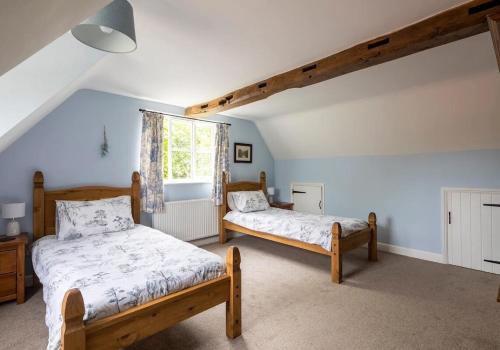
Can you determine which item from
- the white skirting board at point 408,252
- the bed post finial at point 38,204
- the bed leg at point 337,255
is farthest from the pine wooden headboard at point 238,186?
the bed post finial at point 38,204

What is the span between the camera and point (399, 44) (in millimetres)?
1955

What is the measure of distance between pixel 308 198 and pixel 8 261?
430 centimetres

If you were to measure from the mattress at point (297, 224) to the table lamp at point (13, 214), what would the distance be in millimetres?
2628

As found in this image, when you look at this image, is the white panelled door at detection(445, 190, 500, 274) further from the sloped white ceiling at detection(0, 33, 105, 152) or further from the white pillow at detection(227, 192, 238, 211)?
the sloped white ceiling at detection(0, 33, 105, 152)

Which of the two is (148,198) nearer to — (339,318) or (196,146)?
(196,146)

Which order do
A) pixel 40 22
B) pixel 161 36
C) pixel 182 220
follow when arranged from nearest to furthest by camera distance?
1. pixel 40 22
2. pixel 161 36
3. pixel 182 220

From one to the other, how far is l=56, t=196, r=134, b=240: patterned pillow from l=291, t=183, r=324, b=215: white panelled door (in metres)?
3.18

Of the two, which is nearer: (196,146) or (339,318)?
(339,318)

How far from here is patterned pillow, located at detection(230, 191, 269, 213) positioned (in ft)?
14.5

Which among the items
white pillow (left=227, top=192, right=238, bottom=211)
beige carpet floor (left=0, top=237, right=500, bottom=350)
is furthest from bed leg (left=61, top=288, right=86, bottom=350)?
white pillow (left=227, top=192, right=238, bottom=211)

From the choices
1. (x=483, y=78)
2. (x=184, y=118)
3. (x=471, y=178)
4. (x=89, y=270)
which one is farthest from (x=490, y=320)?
(x=184, y=118)

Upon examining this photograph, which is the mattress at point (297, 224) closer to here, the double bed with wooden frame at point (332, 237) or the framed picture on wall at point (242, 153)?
the double bed with wooden frame at point (332, 237)

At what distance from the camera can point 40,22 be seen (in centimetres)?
65

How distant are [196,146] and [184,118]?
49cm
